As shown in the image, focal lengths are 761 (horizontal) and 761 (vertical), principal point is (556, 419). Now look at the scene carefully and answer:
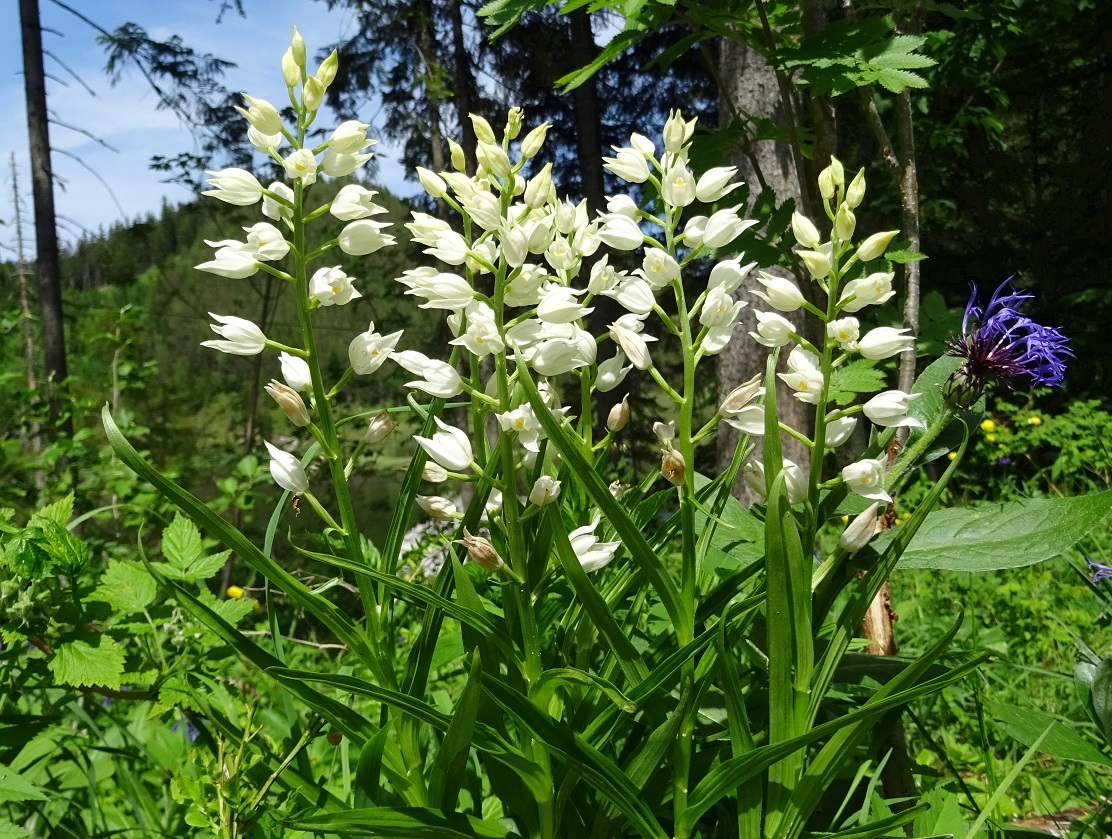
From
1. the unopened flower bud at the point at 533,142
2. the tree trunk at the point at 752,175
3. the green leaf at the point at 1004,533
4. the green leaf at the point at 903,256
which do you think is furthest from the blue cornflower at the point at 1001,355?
the tree trunk at the point at 752,175

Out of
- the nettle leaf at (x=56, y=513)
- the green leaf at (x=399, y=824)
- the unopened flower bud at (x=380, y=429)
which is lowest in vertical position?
the green leaf at (x=399, y=824)

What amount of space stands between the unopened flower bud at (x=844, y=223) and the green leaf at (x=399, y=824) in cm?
73

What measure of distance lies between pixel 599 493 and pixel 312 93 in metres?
0.53

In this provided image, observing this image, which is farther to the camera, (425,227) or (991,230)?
(991,230)

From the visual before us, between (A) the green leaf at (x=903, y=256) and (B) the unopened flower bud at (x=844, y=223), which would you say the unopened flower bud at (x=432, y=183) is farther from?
(A) the green leaf at (x=903, y=256)

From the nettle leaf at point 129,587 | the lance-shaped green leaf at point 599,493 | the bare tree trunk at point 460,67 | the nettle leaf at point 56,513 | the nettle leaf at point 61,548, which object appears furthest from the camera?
the bare tree trunk at point 460,67

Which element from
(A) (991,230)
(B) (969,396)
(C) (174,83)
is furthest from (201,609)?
(A) (991,230)

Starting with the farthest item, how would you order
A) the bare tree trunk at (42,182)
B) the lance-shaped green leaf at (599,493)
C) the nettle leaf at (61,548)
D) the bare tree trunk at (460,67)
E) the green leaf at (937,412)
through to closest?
the bare tree trunk at (460,67) < the bare tree trunk at (42,182) < the nettle leaf at (61,548) < the green leaf at (937,412) < the lance-shaped green leaf at (599,493)

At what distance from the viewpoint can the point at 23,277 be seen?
11578mm

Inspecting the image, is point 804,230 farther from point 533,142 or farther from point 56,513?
point 56,513

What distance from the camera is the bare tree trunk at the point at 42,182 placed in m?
5.38

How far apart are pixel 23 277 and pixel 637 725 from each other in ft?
44.7

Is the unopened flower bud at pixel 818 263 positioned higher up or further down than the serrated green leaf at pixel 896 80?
further down

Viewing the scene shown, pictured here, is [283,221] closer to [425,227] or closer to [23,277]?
[425,227]
